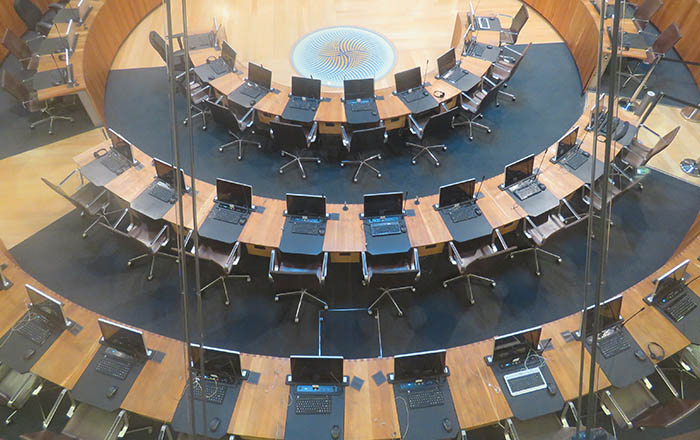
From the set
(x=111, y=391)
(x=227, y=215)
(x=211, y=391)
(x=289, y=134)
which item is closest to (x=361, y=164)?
(x=289, y=134)

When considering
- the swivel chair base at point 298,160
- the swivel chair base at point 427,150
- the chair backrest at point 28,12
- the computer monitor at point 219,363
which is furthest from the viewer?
the chair backrest at point 28,12

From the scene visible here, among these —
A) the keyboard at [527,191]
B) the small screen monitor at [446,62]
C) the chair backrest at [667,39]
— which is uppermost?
the chair backrest at [667,39]

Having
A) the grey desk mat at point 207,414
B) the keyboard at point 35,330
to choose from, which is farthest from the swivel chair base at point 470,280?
the keyboard at point 35,330

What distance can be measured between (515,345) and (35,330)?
13.7 ft

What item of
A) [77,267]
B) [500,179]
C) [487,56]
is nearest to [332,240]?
[500,179]

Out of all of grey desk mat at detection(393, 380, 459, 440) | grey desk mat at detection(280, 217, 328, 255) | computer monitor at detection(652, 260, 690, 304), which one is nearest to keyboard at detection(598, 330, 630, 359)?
computer monitor at detection(652, 260, 690, 304)

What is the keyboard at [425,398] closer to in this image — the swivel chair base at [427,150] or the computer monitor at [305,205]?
the computer monitor at [305,205]

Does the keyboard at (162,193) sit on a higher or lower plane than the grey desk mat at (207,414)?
higher

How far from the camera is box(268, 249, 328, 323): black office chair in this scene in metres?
5.78

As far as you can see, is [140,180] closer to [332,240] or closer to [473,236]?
[332,240]

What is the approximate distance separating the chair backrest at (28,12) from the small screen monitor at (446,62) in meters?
6.46

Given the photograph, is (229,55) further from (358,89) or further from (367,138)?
(367,138)

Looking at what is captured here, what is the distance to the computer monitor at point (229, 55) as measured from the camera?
Answer: 318 inches

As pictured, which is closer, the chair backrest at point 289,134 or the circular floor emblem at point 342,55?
the chair backrest at point 289,134
